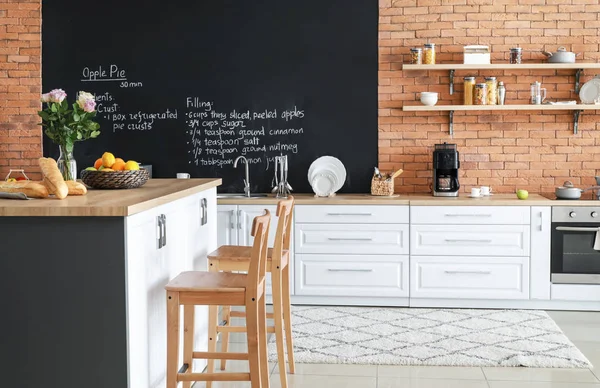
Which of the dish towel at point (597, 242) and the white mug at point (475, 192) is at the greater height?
the white mug at point (475, 192)

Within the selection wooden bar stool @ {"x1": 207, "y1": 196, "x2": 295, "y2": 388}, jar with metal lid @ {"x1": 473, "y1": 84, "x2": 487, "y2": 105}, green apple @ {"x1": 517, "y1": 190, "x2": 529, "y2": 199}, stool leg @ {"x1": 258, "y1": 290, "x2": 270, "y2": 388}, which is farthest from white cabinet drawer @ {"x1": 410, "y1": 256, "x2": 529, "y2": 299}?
stool leg @ {"x1": 258, "y1": 290, "x2": 270, "y2": 388}

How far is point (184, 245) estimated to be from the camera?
4.25 metres

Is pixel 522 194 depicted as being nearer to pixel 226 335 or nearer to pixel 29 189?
pixel 226 335

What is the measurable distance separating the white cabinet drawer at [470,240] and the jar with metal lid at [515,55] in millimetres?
1310

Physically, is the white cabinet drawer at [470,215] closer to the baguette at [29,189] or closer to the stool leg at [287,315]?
the stool leg at [287,315]

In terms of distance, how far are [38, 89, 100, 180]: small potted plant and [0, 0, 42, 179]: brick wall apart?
3.05 m

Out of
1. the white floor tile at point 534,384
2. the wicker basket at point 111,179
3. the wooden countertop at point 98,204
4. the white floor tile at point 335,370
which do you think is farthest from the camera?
the white floor tile at point 335,370

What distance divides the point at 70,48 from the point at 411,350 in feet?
12.8

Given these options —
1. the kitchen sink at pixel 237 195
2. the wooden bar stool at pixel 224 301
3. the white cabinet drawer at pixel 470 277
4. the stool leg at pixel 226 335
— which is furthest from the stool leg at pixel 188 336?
the kitchen sink at pixel 237 195

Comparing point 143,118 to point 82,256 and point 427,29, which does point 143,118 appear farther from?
point 82,256

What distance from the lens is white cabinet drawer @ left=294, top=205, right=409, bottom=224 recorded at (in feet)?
19.6

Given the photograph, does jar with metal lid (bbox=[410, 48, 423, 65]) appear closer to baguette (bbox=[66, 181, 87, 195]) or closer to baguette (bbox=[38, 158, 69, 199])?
baguette (bbox=[66, 181, 87, 195])

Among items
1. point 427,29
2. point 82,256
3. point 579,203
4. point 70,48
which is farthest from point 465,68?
point 82,256

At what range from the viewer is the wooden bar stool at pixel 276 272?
13.2 ft
